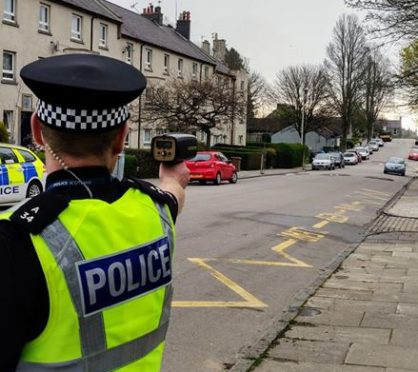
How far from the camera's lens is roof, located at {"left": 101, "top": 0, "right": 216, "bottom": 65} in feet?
140

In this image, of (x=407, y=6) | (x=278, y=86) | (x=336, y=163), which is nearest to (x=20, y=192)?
(x=407, y=6)

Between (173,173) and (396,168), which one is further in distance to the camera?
(396,168)

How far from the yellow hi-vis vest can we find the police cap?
24cm

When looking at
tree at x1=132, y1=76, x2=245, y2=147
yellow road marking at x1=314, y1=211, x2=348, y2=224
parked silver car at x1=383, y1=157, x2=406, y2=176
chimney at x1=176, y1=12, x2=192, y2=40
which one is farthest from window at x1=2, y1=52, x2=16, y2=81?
parked silver car at x1=383, y1=157, x2=406, y2=176

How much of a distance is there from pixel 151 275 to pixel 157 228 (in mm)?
155

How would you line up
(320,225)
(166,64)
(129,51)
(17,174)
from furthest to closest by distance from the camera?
1. (166,64)
2. (129,51)
3. (320,225)
4. (17,174)

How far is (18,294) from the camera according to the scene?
154cm

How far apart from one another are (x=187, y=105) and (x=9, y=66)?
12746 mm

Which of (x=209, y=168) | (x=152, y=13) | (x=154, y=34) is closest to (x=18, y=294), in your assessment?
(x=209, y=168)

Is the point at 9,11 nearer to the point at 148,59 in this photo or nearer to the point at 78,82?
the point at 148,59

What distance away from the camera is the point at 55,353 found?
162 centimetres

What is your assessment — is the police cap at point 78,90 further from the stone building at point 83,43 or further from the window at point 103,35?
the window at point 103,35

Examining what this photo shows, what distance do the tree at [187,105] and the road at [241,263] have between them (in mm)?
18477

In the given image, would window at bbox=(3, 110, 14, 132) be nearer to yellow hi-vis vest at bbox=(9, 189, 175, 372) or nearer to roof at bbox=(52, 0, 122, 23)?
roof at bbox=(52, 0, 122, 23)
